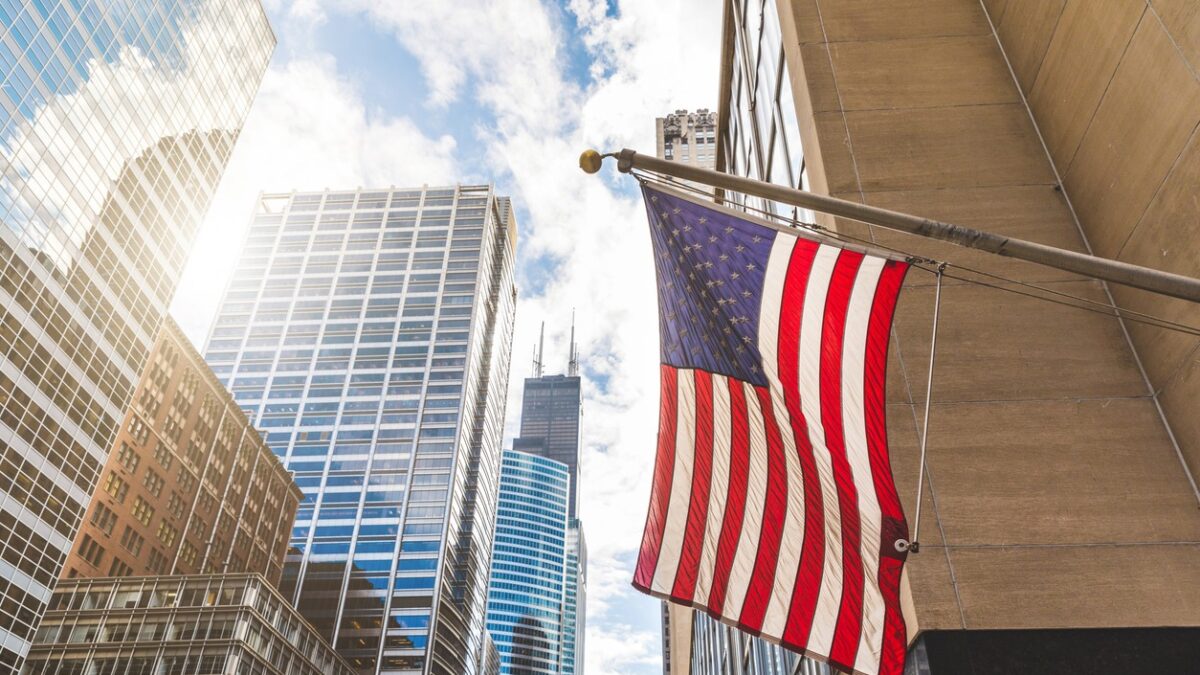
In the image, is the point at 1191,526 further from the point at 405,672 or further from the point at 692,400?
the point at 405,672

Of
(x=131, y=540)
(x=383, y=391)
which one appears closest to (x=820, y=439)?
(x=131, y=540)

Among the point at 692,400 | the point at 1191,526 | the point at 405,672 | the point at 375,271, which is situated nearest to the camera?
the point at 1191,526

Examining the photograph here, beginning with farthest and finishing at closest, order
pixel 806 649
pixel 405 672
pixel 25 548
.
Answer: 1. pixel 405 672
2. pixel 25 548
3. pixel 806 649

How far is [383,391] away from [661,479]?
14023cm

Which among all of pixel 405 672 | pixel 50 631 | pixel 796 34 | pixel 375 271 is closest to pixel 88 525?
pixel 50 631

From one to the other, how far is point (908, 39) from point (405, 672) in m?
125

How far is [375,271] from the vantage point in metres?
160

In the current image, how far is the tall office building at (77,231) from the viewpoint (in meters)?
54.6

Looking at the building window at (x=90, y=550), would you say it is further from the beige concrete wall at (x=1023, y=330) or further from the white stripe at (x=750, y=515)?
the white stripe at (x=750, y=515)

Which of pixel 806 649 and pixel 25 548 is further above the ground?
pixel 25 548

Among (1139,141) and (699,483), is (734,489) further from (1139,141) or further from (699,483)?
(1139,141)

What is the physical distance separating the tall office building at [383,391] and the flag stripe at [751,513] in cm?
12406

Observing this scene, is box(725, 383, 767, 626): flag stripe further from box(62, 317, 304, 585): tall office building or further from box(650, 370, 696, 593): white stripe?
box(62, 317, 304, 585): tall office building

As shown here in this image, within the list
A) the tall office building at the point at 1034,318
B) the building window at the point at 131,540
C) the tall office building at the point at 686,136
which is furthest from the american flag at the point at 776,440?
the tall office building at the point at 686,136
